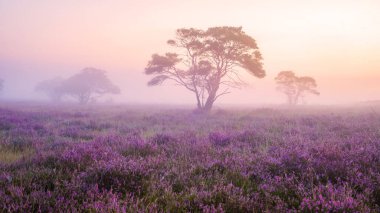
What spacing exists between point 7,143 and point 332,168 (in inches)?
290

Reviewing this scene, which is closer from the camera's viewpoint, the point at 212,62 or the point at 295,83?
the point at 212,62

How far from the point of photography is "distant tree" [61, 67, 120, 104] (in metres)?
60.7

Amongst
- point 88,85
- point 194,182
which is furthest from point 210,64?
point 88,85

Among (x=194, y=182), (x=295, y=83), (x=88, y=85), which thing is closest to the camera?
(x=194, y=182)

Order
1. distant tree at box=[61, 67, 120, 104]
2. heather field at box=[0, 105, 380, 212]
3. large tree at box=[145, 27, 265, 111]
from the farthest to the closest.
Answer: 1. distant tree at box=[61, 67, 120, 104]
2. large tree at box=[145, 27, 265, 111]
3. heather field at box=[0, 105, 380, 212]

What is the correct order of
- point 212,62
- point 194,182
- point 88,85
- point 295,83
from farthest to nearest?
point 295,83
point 88,85
point 212,62
point 194,182

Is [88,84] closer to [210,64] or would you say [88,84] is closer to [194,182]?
[210,64]

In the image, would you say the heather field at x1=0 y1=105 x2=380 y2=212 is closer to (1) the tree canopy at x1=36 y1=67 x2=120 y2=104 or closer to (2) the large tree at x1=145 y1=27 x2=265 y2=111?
(2) the large tree at x1=145 y1=27 x2=265 y2=111

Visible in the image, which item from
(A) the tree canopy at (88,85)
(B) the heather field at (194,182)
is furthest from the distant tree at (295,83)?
(B) the heather field at (194,182)

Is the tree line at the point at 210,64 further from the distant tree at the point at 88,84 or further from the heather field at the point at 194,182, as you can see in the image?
the distant tree at the point at 88,84

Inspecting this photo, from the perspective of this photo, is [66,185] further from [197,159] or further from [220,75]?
[220,75]

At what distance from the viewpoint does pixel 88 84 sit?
6103cm

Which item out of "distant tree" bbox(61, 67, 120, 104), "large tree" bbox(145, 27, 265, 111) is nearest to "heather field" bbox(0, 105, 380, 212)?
"large tree" bbox(145, 27, 265, 111)

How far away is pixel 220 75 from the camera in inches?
982
